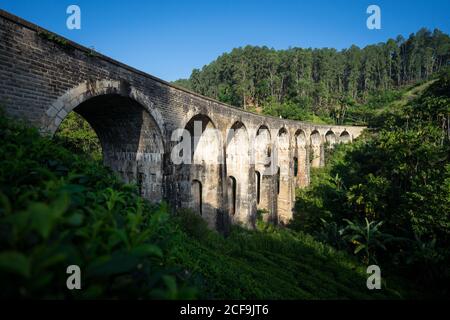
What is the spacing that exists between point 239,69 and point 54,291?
55159 millimetres

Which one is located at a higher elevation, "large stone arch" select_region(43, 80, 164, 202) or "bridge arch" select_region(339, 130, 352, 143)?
"bridge arch" select_region(339, 130, 352, 143)

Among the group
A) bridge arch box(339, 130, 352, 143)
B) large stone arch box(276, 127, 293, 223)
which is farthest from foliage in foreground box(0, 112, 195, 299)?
bridge arch box(339, 130, 352, 143)

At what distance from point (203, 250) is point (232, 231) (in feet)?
27.4

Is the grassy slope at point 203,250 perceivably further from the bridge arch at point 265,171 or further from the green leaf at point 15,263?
the bridge arch at point 265,171

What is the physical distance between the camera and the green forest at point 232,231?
119 centimetres

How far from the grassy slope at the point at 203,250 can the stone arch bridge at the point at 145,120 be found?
1.89 m

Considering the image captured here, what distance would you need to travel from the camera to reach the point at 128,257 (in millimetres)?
1256

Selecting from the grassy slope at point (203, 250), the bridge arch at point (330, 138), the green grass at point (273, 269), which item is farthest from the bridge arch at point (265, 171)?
the bridge arch at point (330, 138)

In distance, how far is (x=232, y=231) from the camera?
15211mm

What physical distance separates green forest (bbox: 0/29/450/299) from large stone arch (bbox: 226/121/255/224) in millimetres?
1429

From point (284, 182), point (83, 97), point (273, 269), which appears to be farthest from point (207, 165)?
point (284, 182)

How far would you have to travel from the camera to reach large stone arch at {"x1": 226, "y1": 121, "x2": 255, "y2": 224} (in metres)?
16.4

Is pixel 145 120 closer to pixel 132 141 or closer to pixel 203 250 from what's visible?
pixel 132 141

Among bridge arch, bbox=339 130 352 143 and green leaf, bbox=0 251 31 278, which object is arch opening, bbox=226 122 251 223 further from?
bridge arch, bbox=339 130 352 143
